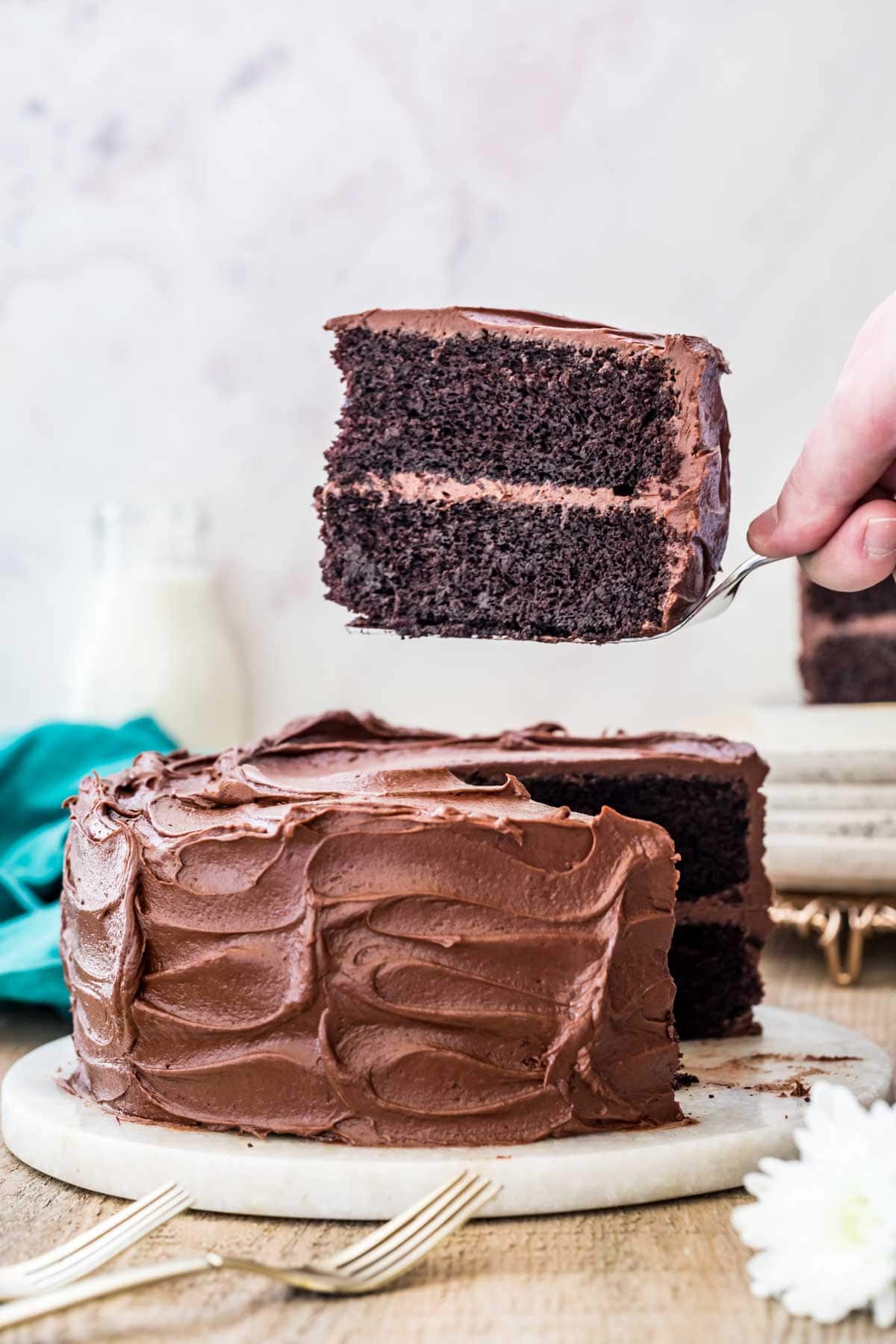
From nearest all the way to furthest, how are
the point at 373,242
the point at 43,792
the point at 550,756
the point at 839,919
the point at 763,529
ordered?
the point at 763,529, the point at 550,756, the point at 839,919, the point at 43,792, the point at 373,242

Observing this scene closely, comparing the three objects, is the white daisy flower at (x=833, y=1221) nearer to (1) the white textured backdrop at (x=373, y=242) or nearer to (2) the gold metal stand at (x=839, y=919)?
(2) the gold metal stand at (x=839, y=919)

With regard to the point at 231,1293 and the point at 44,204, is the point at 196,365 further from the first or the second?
the point at 231,1293

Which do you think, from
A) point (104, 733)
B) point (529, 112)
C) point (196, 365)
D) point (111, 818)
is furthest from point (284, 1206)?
point (529, 112)

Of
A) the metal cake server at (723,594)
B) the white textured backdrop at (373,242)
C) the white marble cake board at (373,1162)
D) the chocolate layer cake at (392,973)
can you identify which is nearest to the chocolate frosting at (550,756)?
the metal cake server at (723,594)

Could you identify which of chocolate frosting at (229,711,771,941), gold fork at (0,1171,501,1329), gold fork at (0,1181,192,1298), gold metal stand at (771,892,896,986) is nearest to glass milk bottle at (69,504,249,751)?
chocolate frosting at (229,711,771,941)

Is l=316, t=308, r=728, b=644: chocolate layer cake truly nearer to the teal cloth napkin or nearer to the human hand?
the human hand

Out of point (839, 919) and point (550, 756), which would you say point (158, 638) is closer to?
point (550, 756)

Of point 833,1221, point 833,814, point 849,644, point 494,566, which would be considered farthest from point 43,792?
point 833,1221

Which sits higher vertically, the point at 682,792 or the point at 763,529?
the point at 763,529
